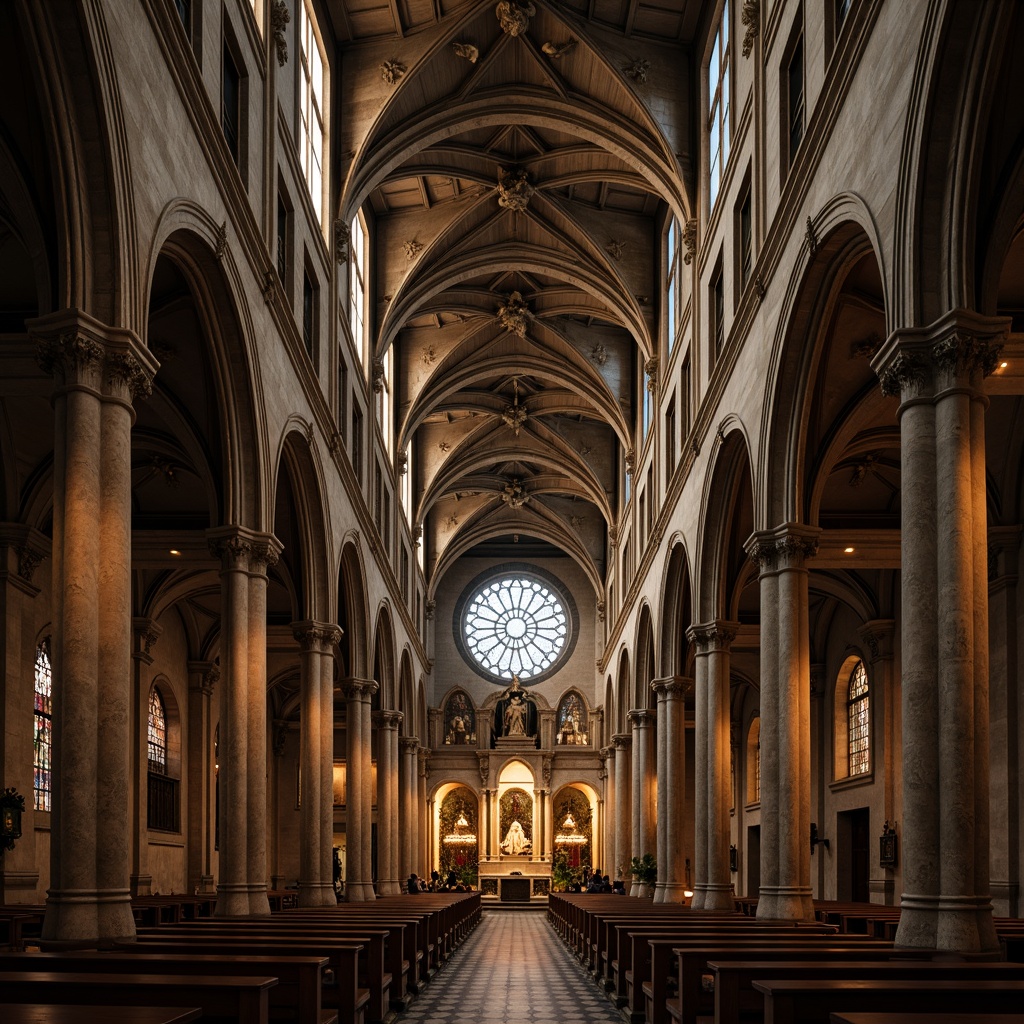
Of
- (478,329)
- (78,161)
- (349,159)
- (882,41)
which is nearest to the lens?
(78,161)

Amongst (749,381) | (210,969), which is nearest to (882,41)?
(749,381)

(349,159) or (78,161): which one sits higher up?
(349,159)

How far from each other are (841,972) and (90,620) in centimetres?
681

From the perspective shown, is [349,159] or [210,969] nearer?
[210,969]

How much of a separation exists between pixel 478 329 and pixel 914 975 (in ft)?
104

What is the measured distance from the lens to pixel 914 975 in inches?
331

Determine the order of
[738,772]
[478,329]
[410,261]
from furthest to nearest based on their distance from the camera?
[738,772]
[478,329]
[410,261]

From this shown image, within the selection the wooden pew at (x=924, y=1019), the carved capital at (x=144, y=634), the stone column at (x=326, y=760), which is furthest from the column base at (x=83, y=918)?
the carved capital at (x=144, y=634)

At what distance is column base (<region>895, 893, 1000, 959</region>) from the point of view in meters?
10.7

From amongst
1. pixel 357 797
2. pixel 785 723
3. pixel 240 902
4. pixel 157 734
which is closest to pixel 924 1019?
pixel 785 723

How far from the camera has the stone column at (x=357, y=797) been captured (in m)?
29.3

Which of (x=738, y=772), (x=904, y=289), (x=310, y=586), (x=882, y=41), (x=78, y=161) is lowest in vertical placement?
(x=738, y=772)

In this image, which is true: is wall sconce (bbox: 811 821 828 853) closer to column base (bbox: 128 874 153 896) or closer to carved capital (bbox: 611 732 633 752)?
carved capital (bbox: 611 732 633 752)

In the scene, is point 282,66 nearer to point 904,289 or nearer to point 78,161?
point 78,161
